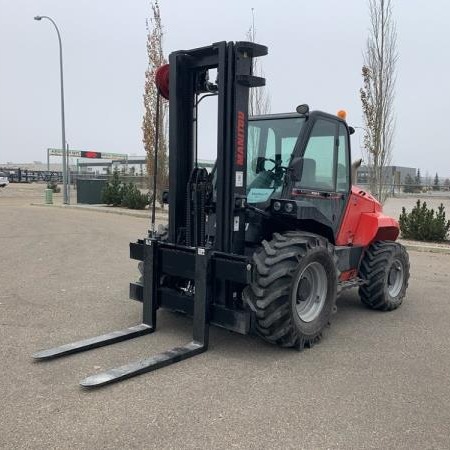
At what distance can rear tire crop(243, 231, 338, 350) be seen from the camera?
455 cm

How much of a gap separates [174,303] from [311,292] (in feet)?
4.71

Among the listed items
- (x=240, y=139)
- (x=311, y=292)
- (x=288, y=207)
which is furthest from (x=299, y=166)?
(x=311, y=292)

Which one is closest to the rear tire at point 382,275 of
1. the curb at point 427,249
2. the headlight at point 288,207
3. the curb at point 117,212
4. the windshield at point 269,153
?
the windshield at point 269,153

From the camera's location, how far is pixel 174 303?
5125 millimetres

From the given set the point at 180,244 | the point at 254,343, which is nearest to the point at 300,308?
the point at 254,343

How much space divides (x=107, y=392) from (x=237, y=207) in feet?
6.84

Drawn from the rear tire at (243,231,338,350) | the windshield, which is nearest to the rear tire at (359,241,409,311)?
the rear tire at (243,231,338,350)

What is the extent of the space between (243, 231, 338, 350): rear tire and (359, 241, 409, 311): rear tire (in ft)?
4.71

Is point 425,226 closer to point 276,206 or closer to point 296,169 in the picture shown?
point 296,169

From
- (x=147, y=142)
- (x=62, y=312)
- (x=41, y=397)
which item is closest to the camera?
(x=41, y=397)

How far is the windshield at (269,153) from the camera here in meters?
5.36

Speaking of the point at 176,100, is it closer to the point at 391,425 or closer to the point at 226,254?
the point at 226,254

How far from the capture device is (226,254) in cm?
470

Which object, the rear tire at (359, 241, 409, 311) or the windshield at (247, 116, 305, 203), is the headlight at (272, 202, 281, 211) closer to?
the windshield at (247, 116, 305, 203)
